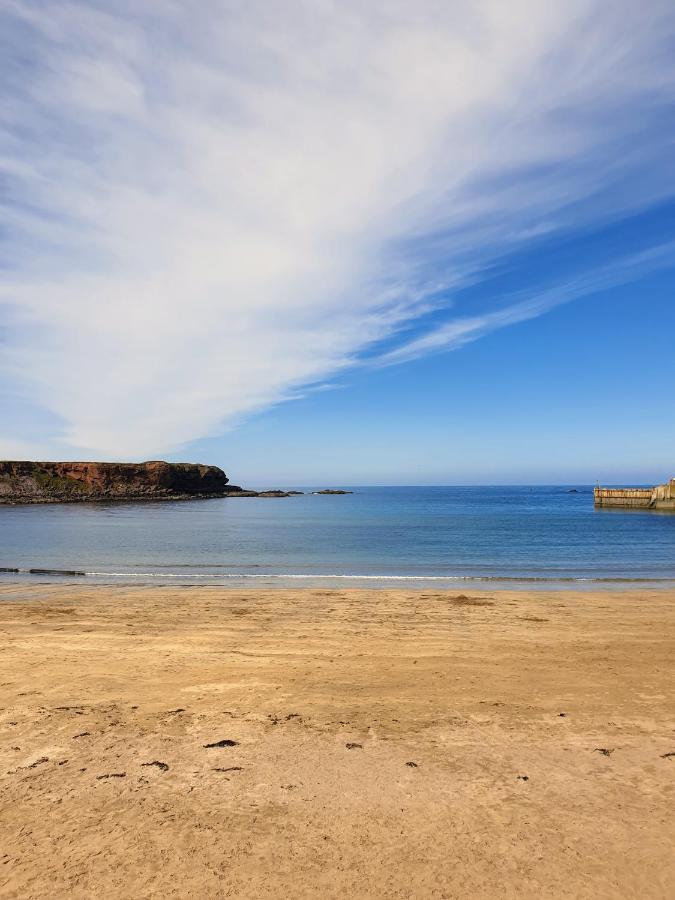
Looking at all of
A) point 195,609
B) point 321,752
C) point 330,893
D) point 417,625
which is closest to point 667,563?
point 417,625

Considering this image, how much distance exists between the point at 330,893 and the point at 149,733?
3.86 m

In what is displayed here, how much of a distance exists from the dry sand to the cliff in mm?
118350

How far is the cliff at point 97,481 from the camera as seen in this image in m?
117

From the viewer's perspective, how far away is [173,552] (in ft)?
113

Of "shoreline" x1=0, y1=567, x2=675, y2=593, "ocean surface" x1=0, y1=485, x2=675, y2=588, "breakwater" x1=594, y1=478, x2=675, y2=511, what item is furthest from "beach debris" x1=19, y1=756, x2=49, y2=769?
"breakwater" x1=594, y1=478, x2=675, y2=511

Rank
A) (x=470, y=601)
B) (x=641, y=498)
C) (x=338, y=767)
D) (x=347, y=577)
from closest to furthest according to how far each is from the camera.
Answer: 1. (x=338, y=767)
2. (x=470, y=601)
3. (x=347, y=577)
4. (x=641, y=498)

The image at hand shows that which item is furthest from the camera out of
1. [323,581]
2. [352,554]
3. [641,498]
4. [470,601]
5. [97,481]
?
[97,481]

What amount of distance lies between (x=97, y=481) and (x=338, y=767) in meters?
134

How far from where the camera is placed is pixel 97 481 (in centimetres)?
12719

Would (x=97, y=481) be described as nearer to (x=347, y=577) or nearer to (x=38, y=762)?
(x=347, y=577)

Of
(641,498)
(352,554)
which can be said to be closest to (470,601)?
(352,554)

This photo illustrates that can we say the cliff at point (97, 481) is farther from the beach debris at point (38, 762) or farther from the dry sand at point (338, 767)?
the beach debris at point (38, 762)

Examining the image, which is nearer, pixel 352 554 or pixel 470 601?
pixel 470 601

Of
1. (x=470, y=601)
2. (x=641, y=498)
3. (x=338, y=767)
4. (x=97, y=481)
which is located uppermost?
(x=97, y=481)
